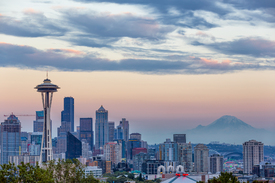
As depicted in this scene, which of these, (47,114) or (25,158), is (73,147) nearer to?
(25,158)

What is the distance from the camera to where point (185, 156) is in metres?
172

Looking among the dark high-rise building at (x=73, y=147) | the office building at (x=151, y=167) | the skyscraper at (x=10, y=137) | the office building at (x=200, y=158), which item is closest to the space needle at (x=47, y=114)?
the office building at (x=151, y=167)

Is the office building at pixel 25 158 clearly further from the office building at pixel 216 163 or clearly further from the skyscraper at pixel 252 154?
the skyscraper at pixel 252 154

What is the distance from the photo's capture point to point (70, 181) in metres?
28.8

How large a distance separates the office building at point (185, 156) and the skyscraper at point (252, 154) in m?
19.9

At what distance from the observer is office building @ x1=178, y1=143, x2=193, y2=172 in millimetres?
166250

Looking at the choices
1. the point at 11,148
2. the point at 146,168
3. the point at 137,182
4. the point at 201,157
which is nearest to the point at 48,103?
the point at 137,182

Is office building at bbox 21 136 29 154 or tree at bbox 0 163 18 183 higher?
tree at bbox 0 163 18 183

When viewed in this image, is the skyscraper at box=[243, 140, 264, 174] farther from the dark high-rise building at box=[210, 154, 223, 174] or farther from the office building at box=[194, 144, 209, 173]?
the office building at box=[194, 144, 209, 173]

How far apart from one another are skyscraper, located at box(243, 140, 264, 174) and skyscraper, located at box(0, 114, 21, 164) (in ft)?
286

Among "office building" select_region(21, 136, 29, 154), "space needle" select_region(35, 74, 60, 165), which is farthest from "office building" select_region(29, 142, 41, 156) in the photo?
"space needle" select_region(35, 74, 60, 165)

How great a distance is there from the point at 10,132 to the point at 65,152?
2704cm

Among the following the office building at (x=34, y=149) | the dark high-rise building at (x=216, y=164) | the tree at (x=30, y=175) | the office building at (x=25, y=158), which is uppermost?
the tree at (x=30, y=175)

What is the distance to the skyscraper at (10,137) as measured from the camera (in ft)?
579
